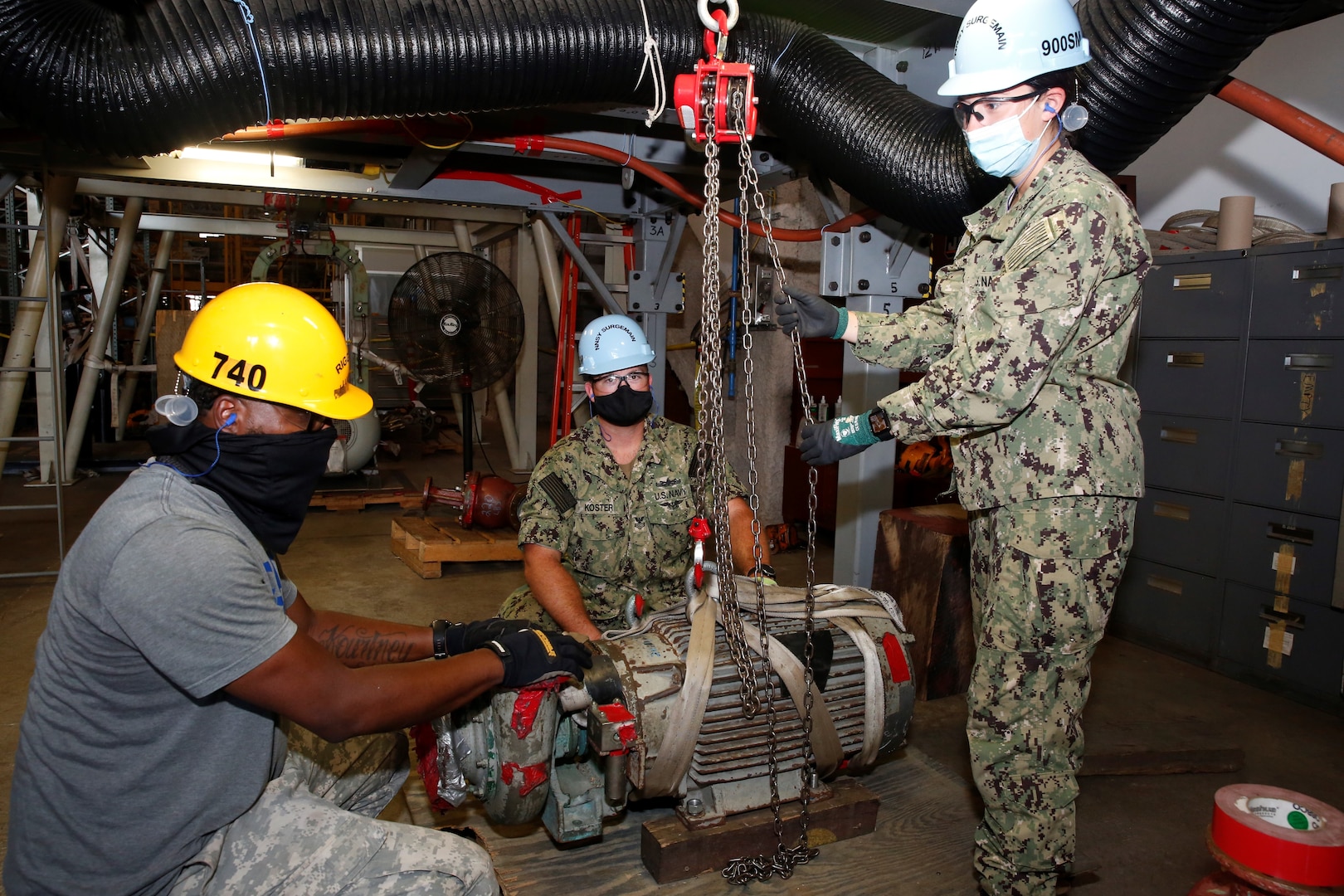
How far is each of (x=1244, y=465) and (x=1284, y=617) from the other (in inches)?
26.7

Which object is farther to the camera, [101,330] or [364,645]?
[101,330]

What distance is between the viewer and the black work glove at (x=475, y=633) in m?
2.06

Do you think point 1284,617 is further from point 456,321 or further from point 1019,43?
point 456,321

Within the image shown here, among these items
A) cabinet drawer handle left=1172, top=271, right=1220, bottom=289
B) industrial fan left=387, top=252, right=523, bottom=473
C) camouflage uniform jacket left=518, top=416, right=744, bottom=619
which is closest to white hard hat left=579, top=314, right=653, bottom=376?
camouflage uniform jacket left=518, top=416, right=744, bottom=619

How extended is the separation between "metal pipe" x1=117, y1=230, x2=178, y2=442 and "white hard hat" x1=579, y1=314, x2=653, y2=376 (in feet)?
21.6

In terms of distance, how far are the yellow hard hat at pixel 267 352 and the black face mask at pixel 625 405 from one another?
1379mm

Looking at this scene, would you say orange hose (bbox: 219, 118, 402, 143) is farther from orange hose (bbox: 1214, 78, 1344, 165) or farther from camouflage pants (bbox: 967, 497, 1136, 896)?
orange hose (bbox: 1214, 78, 1344, 165)

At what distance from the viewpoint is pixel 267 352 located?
63.6 inches

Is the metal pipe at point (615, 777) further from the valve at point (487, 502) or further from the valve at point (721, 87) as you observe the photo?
the valve at point (487, 502)

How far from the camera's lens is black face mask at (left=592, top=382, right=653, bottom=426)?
3.01 metres

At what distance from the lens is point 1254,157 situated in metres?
4.52

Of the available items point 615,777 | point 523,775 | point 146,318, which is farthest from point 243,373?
point 146,318

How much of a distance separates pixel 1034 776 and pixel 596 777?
1.10 metres

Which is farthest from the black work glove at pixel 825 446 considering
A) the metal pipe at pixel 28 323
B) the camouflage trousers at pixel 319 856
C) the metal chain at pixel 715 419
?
the metal pipe at pixel 28 323
